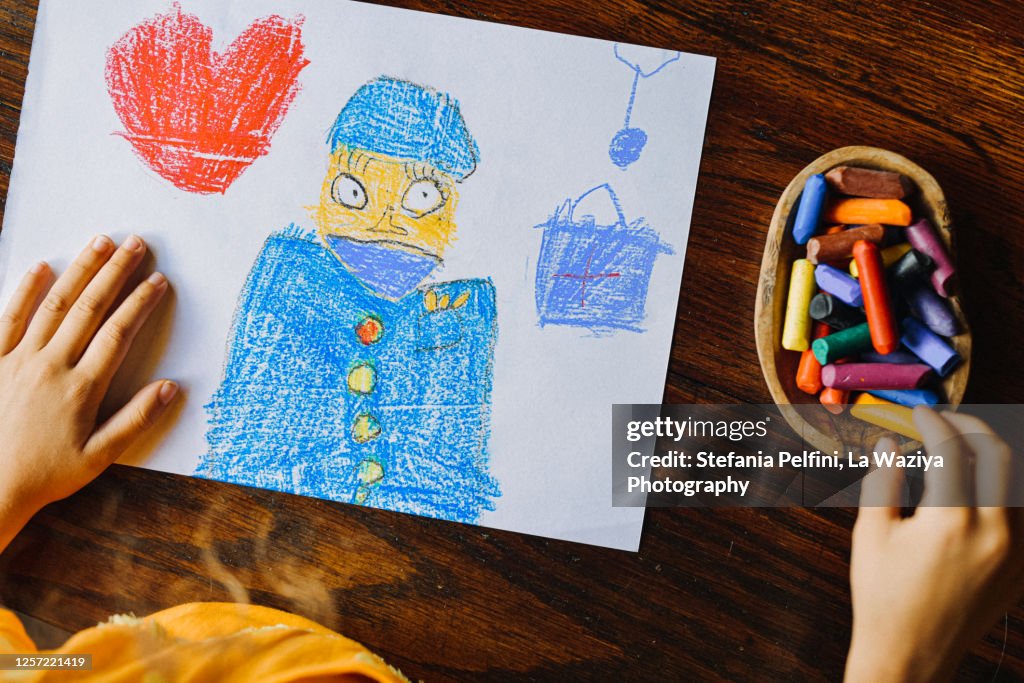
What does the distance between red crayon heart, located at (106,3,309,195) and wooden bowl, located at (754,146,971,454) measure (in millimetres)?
578

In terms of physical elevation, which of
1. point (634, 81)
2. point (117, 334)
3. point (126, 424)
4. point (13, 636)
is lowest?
point (13, 636)

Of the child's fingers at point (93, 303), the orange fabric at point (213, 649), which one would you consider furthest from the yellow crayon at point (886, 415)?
the child's fingers at point (93, 303)

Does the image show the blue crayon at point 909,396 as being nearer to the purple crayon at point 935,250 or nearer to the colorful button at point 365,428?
the purple crayon at point 935,250

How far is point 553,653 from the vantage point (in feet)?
2.68

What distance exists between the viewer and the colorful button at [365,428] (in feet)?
2.67

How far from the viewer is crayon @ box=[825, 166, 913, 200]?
724 millimetres

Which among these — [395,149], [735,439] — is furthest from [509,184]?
[735,439]

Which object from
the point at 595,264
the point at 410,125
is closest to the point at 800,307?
the point at 595,264

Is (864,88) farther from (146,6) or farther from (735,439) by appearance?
(146,6)

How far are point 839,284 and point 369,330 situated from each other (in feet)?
1.72

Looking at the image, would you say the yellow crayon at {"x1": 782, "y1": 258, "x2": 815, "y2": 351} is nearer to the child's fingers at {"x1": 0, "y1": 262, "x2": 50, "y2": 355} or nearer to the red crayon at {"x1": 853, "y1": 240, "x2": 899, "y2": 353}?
the red crayon at {"x1": 853, "y1": 240, "x2": 899, "y2": 353}

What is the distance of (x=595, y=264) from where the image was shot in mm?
796

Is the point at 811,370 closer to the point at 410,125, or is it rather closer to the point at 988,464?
the point at 988,464

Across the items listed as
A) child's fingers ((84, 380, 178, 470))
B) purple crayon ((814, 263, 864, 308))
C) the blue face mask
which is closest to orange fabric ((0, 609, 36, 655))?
child's fingers ((84, 380, 178, 470))
